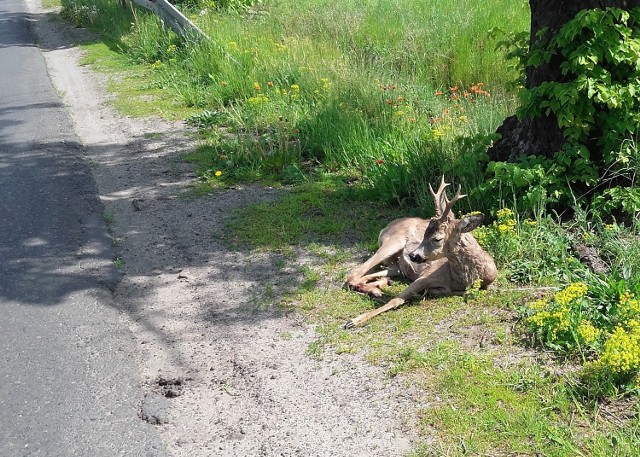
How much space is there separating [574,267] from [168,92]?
8.71 m

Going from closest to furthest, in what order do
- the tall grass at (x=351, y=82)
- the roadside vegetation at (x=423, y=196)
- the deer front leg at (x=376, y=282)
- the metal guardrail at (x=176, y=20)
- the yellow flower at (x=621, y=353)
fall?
the yellow flower at (x=621, y=353)
the roadside vegetation at (x=423, y=196)
the deer front leg at (x=376, y=282)
the tall grass at (x=351, y=82)
the metal guardrail at (x=176, y=20)

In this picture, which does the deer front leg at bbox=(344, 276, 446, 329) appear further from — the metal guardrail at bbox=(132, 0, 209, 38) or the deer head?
the metal guardrail at bbox=(132, 0, 209, 38)

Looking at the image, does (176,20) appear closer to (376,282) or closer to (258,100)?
(258,100)

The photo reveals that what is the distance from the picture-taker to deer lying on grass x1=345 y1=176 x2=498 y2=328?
5.92 m

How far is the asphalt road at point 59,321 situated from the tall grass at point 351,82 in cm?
207

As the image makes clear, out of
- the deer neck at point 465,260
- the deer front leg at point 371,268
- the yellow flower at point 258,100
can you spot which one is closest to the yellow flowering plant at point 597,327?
the deer neck at point 465,260

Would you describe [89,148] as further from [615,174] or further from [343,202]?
[615,174]

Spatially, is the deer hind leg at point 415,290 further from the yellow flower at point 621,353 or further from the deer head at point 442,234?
the yellow flower at point 621,353

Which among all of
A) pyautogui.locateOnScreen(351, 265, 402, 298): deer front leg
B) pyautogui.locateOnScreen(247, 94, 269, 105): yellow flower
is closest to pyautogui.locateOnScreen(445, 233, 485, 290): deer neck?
pyautogui.locateOnScreen(351, 265, 402, 298): deer front leg

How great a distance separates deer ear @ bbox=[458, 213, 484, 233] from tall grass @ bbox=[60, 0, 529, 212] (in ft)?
4.34

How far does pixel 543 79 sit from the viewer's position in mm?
7145

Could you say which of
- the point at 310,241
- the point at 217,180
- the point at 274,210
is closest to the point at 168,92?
the point at 217,180

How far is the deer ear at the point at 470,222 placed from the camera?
19.0 ft

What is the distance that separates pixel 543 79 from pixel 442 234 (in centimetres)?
206
